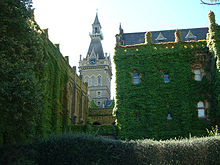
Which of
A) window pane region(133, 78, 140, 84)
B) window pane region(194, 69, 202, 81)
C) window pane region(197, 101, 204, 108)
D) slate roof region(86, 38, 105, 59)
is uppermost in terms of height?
slate roof region(86, 38, 105, 59)

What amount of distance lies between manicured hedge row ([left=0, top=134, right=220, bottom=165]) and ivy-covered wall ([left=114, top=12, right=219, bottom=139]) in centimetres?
867

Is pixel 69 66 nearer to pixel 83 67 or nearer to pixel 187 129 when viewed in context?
pixel 187 129

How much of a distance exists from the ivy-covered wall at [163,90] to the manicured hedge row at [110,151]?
8669 mm

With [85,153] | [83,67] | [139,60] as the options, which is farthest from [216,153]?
[83,67]

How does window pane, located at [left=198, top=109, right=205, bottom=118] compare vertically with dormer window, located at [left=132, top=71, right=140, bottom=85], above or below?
below

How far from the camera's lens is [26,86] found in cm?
1335

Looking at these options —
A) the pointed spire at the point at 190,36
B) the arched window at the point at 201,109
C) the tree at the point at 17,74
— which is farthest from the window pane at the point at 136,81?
the tree at the point at 17,74

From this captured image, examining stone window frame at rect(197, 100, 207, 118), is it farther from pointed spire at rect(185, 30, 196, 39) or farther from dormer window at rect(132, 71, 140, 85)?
pointed spire at rect(185, 30, 196, 39)

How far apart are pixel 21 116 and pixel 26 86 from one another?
1.62 meters

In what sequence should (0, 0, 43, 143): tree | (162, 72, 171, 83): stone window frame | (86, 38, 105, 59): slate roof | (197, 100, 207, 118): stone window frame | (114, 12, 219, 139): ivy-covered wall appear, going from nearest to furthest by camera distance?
(0, 0, 43, 143): tree < (114, 12, 219, 139): ivy-covered wall < (197, 100, 207, 118): stone window frame < (162, 72, 171, 83): stone window frame < (86, 38, 105, 59): slate roof

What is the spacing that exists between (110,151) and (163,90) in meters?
12.7

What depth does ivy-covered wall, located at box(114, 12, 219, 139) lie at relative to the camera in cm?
2466

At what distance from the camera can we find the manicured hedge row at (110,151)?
13891 mm

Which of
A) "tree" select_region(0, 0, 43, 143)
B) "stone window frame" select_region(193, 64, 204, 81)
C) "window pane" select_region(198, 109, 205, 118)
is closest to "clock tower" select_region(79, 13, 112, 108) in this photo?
"stone window frame" select_region(193, 64, 204, 81)
